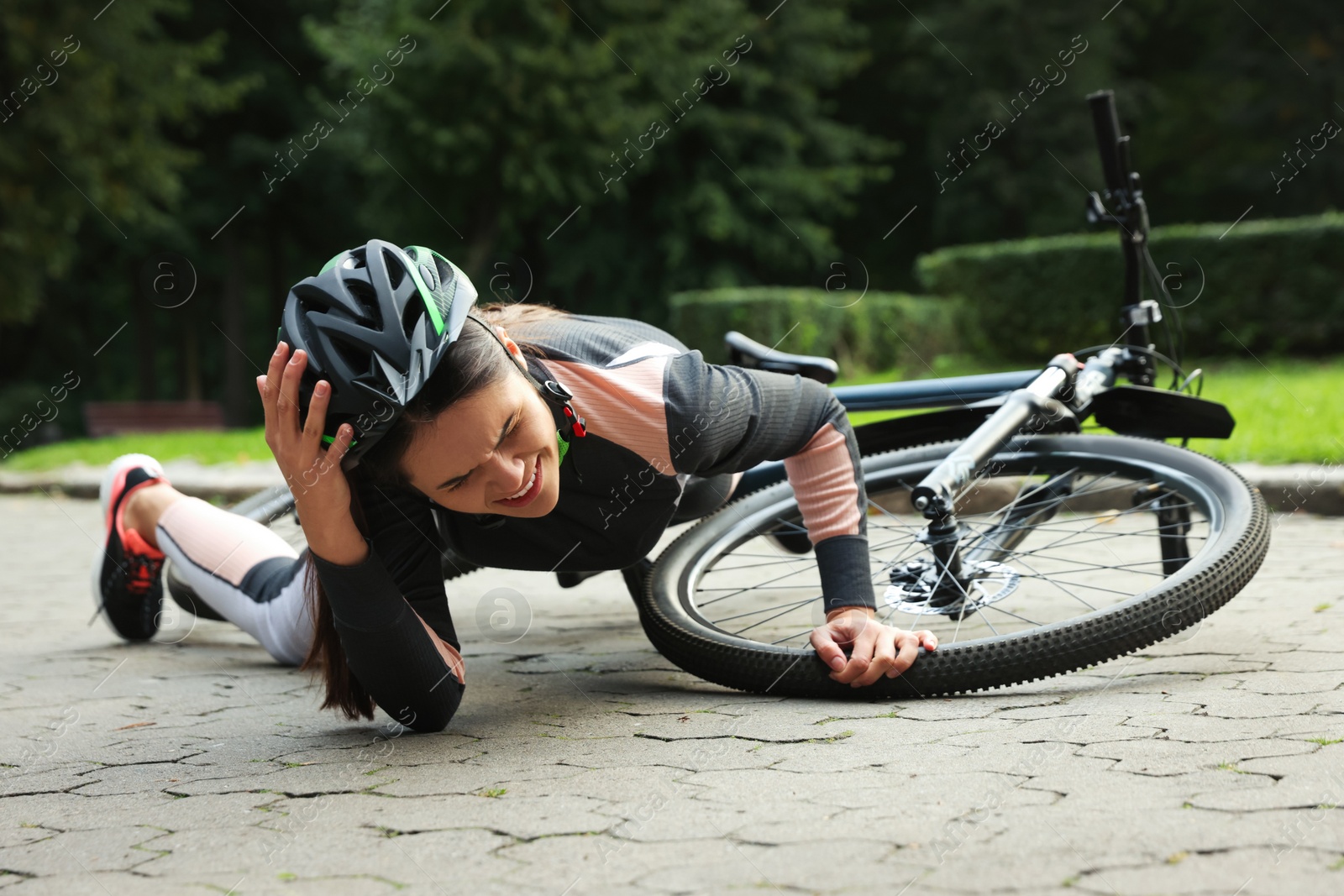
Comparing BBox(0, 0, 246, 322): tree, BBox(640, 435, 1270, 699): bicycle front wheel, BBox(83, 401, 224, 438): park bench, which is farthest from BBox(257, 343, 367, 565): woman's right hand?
BBox(83, 401, 224, 438): park bench

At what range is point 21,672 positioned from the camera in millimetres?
3727

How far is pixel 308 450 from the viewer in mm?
2326

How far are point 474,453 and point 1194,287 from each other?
12.1 m

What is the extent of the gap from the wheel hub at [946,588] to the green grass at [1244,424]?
98cm

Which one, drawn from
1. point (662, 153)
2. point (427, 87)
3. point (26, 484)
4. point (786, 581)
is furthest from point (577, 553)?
point (662, 153)

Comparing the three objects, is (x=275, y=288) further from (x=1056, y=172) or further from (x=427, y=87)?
(x=1056, y=172)

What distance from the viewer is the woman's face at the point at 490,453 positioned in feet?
7.66

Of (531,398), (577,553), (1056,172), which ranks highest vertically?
(1056,172)

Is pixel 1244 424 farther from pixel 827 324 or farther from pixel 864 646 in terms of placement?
pixel 827 324

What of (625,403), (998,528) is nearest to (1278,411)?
(998,528)

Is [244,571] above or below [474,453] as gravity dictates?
below

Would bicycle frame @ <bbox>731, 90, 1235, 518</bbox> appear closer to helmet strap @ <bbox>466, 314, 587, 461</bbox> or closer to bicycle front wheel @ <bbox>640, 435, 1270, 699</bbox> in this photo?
bicycle front wheel @ <bbox>640, 435, 1270, 699</bbox>

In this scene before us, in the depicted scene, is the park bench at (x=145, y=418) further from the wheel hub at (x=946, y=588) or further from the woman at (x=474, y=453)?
the wheel hub at (x=946, y=588)

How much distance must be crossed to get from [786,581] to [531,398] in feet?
7.24
